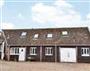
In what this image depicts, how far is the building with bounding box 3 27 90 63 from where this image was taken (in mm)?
39219

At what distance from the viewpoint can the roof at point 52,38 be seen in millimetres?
40094

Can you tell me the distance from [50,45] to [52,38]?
1.93 m

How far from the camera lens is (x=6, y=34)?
4441cm

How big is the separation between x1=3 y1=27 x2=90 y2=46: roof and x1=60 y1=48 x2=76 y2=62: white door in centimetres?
85

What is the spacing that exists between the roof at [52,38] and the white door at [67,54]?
33.6 inches

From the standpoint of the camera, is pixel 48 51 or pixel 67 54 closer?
pixel 67 54

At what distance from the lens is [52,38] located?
41.6 meters

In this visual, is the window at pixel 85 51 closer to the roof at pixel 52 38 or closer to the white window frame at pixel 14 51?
the roof at pixel 52 38

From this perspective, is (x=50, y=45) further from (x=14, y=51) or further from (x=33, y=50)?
(x=14, y=51)

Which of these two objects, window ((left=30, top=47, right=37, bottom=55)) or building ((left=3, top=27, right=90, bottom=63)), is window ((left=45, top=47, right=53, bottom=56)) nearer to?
building ((left=3, top=27, right=90, bottom=63))

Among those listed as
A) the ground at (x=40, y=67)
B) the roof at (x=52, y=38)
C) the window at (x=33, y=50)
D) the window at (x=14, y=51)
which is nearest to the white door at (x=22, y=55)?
the window at (x=14, y=51)

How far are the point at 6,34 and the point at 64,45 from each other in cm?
1017

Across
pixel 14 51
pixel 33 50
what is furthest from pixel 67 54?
pixel 14 51

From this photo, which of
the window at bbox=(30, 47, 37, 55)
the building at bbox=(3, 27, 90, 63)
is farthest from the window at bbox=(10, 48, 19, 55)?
the window at bbox=(30, 47, 37, 55)
